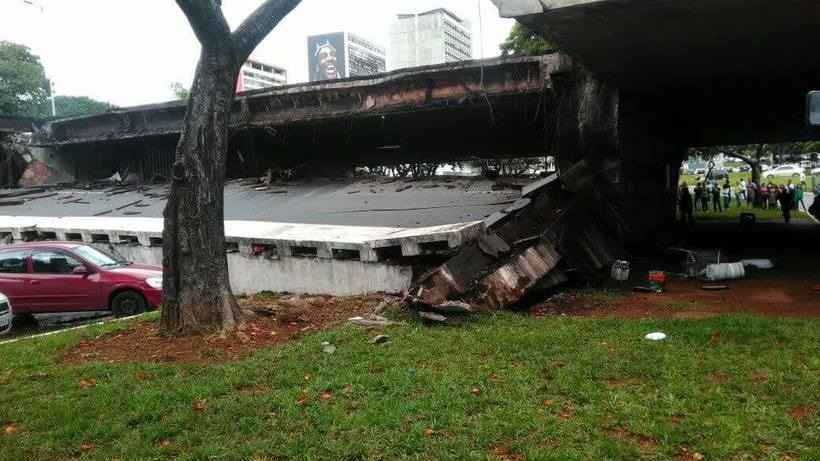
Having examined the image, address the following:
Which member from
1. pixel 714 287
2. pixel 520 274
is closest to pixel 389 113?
pixel 520 274

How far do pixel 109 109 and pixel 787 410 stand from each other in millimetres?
21628

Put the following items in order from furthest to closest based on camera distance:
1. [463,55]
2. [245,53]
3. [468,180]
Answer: [463,55], [468,180], [245,53]

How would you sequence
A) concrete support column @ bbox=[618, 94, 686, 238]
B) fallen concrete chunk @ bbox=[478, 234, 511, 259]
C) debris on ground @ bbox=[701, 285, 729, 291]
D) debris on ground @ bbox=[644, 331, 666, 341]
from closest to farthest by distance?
debris on ground @ bbox=[644, 331, 666, 341] < fallen concrete chunk @ bbox=[478, 234, 511, 259] < debris on ground @ bbox=[701, 285, 729, 291] < concrete support column @ bbox=[618, 94, 686, 238]

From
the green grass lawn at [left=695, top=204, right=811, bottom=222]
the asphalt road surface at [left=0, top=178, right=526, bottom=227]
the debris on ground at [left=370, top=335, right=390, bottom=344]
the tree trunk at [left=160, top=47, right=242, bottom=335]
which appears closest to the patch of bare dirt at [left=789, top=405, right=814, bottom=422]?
the debris on ground at [left=370, top=335, right=390, bottom=344]

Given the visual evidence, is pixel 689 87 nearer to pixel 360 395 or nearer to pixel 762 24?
pixel 762 24

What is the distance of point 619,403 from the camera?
185 inches

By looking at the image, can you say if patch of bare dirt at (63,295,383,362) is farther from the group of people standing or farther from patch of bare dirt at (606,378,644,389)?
the group of people standing

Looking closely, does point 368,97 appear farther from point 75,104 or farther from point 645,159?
point 75,104

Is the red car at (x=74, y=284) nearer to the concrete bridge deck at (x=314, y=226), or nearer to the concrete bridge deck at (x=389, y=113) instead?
the concrete bridge deck at (x=314, y=226)

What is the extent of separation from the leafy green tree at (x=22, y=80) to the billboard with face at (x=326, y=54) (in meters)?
40.3

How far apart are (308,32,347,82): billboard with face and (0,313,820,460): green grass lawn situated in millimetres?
85364

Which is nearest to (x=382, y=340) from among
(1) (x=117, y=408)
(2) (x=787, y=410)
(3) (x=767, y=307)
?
(1) (x=117, y=408)

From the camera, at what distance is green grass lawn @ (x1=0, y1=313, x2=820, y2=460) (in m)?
4.08

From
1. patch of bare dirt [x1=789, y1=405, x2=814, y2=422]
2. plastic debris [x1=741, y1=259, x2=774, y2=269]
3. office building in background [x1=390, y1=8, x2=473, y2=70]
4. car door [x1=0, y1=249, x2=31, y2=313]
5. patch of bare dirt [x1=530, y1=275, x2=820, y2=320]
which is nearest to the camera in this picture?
patch of bare dirt [x1=789, y1=405, x2=814, y2=422]
